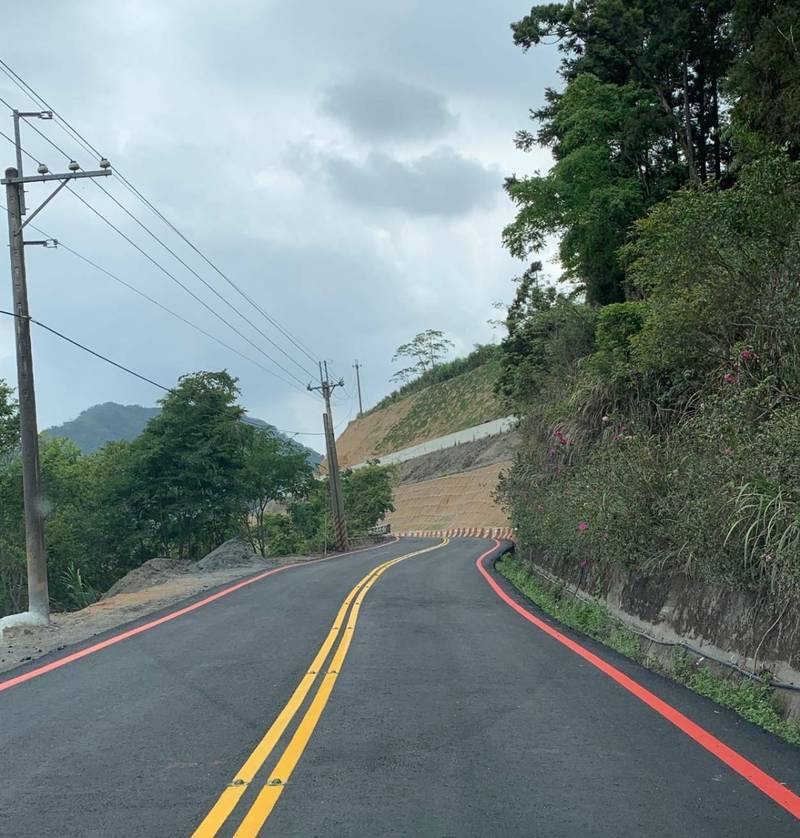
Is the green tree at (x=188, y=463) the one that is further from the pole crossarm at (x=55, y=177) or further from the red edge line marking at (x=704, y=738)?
the red edge line marking at (x=704, y=738)

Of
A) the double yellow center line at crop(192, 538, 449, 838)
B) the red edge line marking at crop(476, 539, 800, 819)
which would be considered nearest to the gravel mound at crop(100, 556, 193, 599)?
the double yellow center line at crop(192, 538, 449, 838)

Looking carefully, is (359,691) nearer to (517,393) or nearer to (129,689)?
(129,689)

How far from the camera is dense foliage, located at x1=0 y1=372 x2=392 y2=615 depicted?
38.1 meters

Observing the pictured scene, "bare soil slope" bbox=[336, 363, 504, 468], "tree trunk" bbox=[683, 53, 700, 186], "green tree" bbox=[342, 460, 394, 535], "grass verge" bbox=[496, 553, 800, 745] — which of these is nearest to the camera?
"grass verge" bbox=[496, 553, 800, 745]

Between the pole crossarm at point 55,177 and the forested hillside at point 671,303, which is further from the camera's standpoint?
the pole crossarm at point 55,177

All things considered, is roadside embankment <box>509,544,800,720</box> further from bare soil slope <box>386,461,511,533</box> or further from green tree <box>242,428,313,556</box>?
bare soil slope <box>386,461,511,533</box>

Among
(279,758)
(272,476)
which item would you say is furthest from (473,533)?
(279,758)

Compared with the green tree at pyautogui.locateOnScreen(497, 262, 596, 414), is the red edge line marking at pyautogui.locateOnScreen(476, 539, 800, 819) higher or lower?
lower

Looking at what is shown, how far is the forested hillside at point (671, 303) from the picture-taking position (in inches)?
345

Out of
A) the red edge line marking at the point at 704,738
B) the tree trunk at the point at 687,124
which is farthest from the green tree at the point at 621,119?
the red edge line marking at the point at 704,738

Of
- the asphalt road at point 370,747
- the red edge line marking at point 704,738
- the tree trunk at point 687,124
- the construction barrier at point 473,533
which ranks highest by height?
the tree trunk at point 687,124

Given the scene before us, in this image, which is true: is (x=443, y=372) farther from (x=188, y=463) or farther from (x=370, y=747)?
(x=370, y=747)

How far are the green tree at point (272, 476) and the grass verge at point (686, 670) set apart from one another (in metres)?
33.4

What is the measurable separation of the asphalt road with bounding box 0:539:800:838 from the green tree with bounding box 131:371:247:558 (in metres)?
27.7
